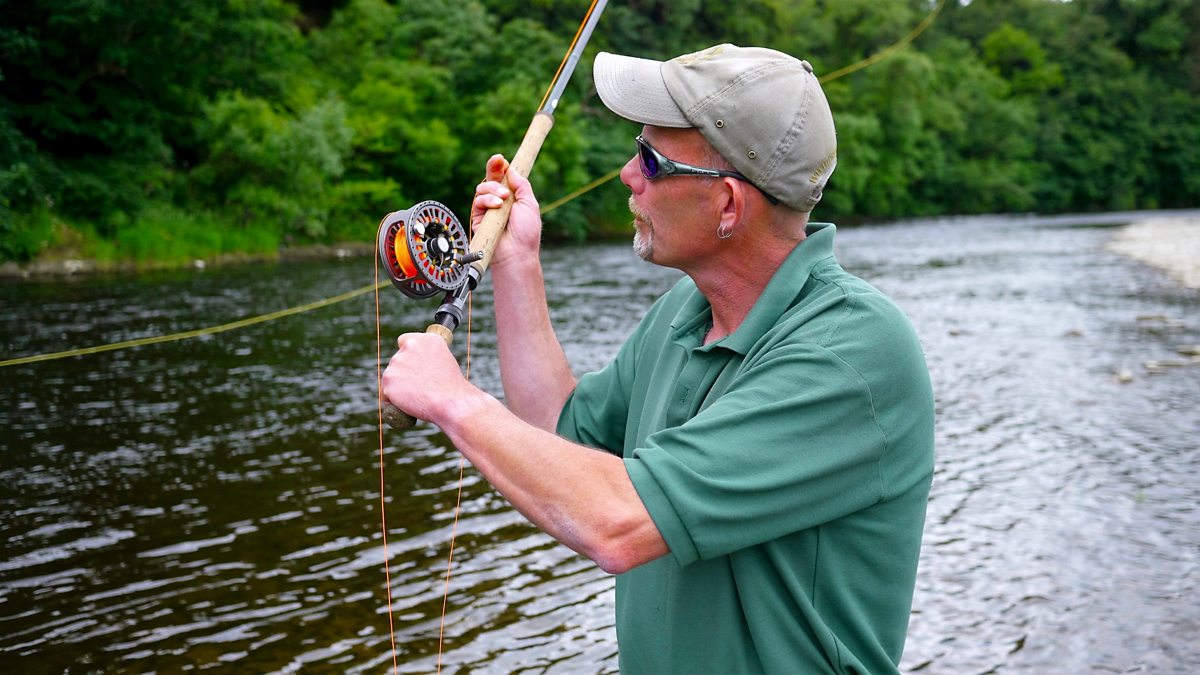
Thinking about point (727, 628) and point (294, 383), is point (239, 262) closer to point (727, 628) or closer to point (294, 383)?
point (294, 383)

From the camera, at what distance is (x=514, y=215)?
2607 mm

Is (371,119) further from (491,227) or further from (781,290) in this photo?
(781,290)

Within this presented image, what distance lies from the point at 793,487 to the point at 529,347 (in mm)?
1000

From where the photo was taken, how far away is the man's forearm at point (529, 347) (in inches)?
102

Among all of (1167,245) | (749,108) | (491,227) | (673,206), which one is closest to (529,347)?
(491,227)

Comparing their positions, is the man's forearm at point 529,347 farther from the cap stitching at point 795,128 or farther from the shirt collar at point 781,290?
the cap stitching at point 795,128

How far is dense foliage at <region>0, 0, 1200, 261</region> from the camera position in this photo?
25.9 meters

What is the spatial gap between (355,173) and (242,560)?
28501mm

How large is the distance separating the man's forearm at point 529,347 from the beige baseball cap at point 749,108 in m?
0.67

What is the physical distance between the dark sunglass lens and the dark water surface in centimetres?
379

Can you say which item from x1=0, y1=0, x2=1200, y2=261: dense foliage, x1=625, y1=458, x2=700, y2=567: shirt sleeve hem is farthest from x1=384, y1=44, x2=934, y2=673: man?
x1=0, y1=0, x2=1200, y2=261: dense foliage

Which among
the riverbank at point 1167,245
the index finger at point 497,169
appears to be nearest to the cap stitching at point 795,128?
the index finger at point 497,169

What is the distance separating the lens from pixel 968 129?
2532 inches

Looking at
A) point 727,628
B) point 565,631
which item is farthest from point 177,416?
point 727,628
